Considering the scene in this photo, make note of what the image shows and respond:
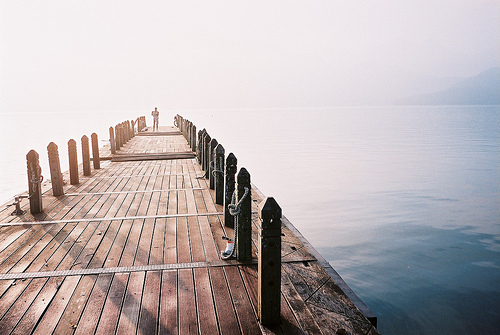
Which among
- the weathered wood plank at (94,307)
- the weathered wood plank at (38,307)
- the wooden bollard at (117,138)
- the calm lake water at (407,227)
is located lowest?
the calm lake water at (407,227)

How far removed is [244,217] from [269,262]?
5.11 feet

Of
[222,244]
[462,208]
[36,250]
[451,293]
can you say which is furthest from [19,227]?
[462,208]

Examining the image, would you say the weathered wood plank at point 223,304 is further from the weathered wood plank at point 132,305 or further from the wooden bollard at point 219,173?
the wooden bollard at point 219,173

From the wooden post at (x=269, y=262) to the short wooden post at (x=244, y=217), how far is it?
4.60ft

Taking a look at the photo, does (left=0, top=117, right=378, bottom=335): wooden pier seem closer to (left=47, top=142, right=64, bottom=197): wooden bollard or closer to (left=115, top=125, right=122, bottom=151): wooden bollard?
(left=47, top=142, right=64, bottom=197): wooden bollard

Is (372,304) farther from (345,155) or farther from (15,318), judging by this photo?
(345,155)

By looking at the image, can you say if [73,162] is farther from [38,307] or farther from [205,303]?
[205,303]

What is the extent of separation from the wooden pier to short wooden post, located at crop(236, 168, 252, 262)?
22 millimetres

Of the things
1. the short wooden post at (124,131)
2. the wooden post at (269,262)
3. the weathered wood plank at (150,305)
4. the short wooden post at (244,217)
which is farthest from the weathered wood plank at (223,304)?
the short wooden post at (124,131)

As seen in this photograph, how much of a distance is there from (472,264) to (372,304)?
372cm

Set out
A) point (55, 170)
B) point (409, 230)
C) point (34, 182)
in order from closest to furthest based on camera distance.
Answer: point (34, 182), point (55, 170), point (409, 230)

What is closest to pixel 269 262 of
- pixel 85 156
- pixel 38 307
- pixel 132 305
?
pixel 132 305

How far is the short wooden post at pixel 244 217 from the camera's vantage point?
5.09 m

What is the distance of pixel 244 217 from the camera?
5.21 m
